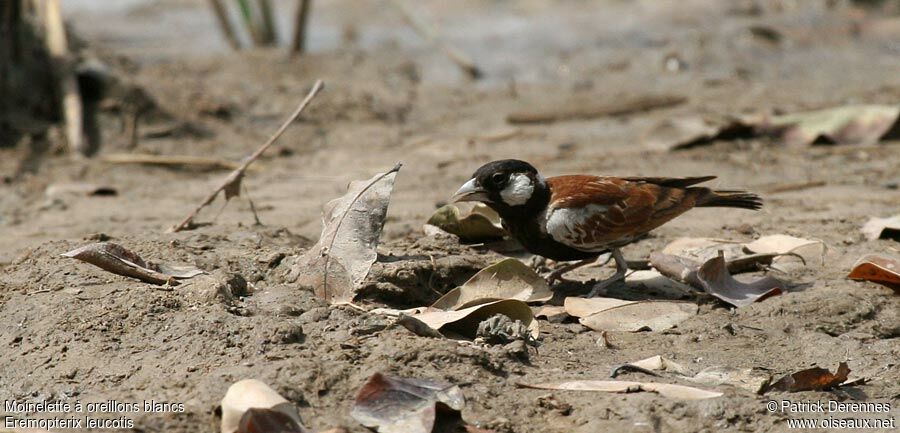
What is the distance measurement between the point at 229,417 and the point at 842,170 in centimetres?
487

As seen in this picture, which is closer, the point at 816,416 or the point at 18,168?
the point at 816,416

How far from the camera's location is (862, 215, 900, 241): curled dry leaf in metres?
5.56

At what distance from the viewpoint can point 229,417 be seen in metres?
3.46

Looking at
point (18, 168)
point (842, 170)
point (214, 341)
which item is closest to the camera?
point (214, 341)

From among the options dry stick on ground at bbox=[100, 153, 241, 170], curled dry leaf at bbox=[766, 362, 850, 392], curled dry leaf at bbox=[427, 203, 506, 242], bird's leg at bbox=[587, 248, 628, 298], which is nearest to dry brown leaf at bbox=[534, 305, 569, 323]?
bird's leg at bbox=[587, 248, 628, 298]

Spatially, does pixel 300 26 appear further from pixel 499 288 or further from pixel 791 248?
pixel 499 288

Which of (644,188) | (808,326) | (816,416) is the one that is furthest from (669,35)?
(816,416)

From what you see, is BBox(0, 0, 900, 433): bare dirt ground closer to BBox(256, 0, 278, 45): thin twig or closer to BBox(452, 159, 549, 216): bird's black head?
BBox(452, 159, 549, 216): bird's black head

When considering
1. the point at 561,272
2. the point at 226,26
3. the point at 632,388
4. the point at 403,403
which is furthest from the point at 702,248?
the point at 226,26

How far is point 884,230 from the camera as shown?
5574mm

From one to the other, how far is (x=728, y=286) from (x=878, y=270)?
626 mm

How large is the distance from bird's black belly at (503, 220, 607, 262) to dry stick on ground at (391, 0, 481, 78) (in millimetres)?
5403

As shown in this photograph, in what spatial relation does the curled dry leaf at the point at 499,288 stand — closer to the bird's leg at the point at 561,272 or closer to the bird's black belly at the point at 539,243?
the bird's black belly at the point at 539,243

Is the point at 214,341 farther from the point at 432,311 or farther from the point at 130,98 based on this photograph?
the point at 130,98
